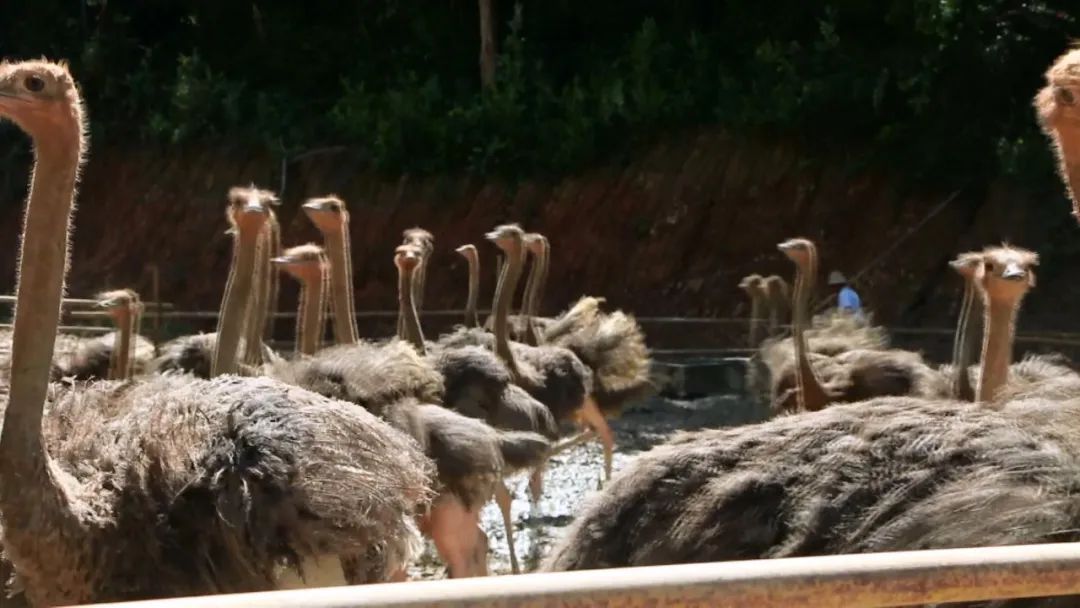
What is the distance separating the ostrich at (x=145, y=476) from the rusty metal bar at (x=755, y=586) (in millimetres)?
1717

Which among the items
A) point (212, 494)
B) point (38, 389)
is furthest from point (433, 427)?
point (38, 389)

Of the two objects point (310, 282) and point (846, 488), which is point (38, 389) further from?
point (310, 282)

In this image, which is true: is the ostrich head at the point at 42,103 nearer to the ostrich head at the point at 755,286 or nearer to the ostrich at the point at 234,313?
the ostrich at the point at 234,313

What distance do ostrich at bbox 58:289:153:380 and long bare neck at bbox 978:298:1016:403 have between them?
3647 millimetres

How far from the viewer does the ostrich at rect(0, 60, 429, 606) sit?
291cm

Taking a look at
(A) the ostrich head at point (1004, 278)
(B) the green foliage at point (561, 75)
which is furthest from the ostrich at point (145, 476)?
(B) the green foliage at point (561, 75)

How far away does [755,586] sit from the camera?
1.37 metres

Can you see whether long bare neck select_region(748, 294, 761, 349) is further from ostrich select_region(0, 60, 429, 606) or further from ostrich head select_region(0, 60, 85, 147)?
ostrich head select_region(0, 60, 85, 147)

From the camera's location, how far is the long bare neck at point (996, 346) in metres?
5.02

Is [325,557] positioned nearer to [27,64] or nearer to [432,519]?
[27,64]

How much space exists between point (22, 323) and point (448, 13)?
15.0 meters

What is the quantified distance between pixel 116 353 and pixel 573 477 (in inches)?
127

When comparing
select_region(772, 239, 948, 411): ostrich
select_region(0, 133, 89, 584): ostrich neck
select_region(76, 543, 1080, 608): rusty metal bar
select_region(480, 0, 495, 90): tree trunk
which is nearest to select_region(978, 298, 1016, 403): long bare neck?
select_region(772, 239, 948, 411): ostrich

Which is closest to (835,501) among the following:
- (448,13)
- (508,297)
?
(508,297)
